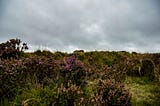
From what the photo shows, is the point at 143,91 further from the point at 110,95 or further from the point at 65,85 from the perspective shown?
the point at 110,95

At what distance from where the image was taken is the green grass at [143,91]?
10875mm

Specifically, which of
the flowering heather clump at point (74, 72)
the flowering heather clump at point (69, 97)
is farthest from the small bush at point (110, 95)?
the flowering heather clump at point (74, 72)

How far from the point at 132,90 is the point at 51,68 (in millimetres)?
2736

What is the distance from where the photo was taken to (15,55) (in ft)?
47.6

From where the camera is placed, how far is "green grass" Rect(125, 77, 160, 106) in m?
10.9

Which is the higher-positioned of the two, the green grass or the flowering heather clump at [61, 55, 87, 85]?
the flowering heather clump at [61, 55, 87, 85]

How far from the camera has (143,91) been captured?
12.2 m

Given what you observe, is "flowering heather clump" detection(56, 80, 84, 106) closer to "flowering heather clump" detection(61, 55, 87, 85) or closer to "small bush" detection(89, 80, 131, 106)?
"small bush" detection(89, 80, 131, 106)

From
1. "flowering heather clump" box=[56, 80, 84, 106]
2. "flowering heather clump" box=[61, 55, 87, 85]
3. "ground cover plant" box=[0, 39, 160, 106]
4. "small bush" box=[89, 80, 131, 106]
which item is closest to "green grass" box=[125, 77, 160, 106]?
"ground cover plant" box=[0, 39, 160, 106]

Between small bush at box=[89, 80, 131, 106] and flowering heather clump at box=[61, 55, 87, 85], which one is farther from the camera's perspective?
flowering heather clump at box=[61, 55, 87, 85]

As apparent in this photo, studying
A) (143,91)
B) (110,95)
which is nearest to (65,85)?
(110,95)

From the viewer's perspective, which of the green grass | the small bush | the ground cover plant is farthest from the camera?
the green grass

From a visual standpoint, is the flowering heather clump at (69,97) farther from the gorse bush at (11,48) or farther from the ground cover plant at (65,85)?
the gorse bush at (11,48)

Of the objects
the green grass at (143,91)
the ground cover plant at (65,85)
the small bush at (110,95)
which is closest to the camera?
the small bush at (110,95)
